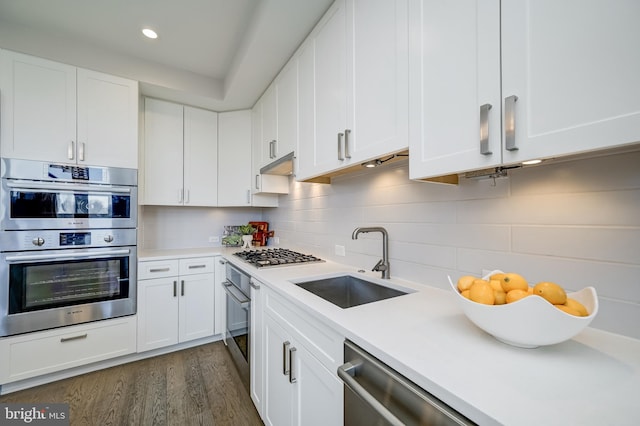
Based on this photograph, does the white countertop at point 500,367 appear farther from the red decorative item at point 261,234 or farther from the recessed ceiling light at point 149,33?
the recessed ceiling light at point 149,33

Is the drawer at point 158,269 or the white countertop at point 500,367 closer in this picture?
the white countertop at point 500,367

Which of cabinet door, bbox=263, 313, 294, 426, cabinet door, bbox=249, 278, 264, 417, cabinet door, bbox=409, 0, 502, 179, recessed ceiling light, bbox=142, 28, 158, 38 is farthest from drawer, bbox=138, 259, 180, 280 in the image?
cabinet door, bbox=409, 0, 502, 179

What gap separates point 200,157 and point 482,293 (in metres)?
2.84

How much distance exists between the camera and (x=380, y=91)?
115 centimetres

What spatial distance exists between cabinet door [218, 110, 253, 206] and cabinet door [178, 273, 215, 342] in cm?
86

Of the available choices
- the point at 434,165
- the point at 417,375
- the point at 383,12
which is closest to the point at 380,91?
the point at 383,12

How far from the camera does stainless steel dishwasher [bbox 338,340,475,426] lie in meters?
0.56

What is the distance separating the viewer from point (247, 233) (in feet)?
9.78

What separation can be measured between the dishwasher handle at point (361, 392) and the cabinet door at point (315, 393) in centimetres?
13

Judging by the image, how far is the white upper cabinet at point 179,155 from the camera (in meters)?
2.56

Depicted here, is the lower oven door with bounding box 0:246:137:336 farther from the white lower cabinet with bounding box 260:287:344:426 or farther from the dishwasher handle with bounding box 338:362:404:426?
the dishwasher handle with bounding box 338:362:404:426

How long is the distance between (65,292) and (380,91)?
2.68 metres

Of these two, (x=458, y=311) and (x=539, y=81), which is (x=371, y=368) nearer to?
(x=458, y=311)

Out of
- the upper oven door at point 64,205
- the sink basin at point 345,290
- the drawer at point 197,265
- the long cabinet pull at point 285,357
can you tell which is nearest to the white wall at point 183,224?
the upper oven door at point 64,205
